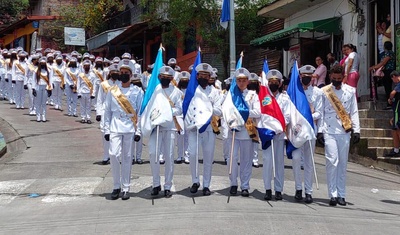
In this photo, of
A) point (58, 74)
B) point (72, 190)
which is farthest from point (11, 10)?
point (72, 190)

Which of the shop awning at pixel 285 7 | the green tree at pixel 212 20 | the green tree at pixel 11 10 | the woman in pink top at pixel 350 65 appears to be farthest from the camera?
the green tree at pixel 11 10

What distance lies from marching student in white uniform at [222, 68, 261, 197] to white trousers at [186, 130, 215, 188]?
0.37 metres

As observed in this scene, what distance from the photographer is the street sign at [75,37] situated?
3903 centimetres

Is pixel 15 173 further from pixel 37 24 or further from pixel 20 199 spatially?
pixel 37 24

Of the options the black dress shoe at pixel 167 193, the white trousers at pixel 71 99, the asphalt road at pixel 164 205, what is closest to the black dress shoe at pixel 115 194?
the asphalt road at pixel 164 205

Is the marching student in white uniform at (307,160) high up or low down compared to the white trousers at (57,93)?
down

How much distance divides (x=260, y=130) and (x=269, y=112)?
0.33 meters

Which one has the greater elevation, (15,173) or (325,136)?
(325,136)

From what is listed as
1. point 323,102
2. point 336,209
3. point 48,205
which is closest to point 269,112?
point 323,102

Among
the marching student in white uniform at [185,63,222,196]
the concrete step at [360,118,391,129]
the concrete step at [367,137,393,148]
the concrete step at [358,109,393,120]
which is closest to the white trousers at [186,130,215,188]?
the marching student in white uniform at [185,63,222,196]

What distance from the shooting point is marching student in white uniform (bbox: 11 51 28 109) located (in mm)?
22812

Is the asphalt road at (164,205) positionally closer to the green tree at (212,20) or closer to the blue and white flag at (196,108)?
the blue and white flag at (196,108)

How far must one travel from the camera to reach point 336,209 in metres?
9.07

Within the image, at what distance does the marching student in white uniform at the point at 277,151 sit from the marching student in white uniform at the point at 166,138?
5.13 ft
